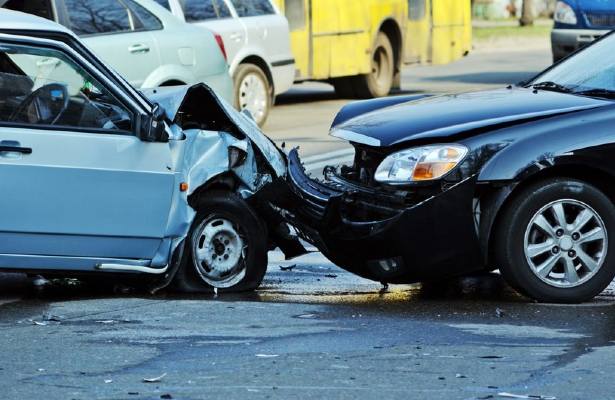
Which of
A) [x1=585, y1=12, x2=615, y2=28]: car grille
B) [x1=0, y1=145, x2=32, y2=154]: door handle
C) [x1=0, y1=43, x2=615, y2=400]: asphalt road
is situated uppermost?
[x1=585, y1=12, x2=615, y2=28]: car grille

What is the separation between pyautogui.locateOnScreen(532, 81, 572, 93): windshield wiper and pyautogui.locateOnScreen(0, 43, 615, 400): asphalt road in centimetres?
108

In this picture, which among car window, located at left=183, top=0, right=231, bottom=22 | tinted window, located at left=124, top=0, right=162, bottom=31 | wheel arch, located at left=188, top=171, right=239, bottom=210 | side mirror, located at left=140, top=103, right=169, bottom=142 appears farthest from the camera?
car window, located at left=183, top=0, right=231, bottom=22

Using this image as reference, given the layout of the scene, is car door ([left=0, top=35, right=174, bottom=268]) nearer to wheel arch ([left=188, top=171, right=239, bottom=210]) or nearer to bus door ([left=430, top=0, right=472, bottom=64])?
wheel arch ([left=188, top=171, right=239, bottom=210])

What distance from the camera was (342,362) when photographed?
641 centimetres

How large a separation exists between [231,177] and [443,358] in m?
2.06

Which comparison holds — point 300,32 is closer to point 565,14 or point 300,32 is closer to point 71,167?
point 565,14

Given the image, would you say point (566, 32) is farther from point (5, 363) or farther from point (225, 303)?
point (5, 363)

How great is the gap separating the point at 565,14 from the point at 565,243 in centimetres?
1397

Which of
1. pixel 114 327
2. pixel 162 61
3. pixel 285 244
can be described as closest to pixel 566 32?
pixel 162 61

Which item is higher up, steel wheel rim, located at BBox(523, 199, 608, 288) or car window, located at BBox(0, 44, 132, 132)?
car window, located at BBox(0, 44, 132, 132)

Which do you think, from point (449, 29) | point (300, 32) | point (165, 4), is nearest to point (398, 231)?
point (165, 4)

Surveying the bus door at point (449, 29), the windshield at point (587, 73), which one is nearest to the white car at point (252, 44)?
the bus door at point (449, 29)

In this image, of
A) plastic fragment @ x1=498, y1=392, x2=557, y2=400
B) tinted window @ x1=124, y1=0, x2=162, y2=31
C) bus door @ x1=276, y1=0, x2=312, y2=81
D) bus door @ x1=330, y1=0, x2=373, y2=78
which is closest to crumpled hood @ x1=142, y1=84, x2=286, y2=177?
plastic fragment @ x1=498, y1=392, x2=557, y2=400

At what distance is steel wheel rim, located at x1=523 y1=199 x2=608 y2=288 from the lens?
7.68m
